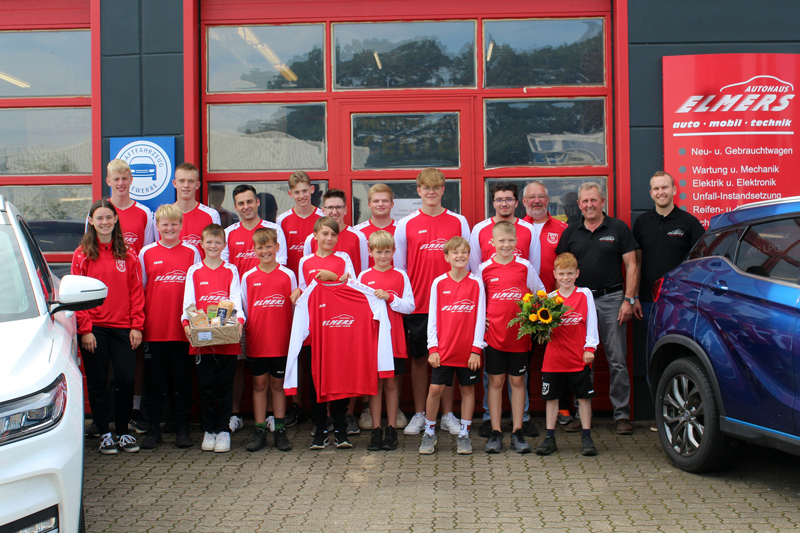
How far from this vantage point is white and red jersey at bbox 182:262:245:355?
206 inches

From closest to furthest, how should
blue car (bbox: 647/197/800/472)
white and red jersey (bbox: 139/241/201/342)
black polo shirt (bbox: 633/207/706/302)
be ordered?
blue car (bbox: 647/197/800/472)
white and red jersey (bbox: 139/241/201/342)
black polo shirt (bbox: 633/207/706/302)

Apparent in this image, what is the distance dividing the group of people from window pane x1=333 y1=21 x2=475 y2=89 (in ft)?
5.23

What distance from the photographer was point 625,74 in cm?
648

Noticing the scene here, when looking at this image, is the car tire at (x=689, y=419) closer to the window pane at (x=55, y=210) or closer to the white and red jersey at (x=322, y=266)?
the white and red jersey at (x=322, y=266)

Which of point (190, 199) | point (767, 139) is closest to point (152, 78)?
point (190, 199)

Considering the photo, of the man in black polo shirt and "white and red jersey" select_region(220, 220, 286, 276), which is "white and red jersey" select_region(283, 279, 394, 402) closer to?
"white and red jersey" select_region(220, 220, 286, 276)

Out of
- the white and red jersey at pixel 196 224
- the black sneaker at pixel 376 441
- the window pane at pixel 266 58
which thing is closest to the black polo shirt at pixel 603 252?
the black sneaker at pixel 376 441

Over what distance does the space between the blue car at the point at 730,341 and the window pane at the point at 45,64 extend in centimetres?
634

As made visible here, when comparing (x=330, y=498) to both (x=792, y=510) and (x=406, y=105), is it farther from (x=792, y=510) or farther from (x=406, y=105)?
(x=406, y=105)

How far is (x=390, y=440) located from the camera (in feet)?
17.2

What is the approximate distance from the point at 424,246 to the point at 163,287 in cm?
230

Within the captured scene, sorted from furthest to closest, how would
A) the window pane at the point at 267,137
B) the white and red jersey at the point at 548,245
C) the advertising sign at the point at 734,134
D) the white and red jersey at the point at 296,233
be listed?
the window pane at the point at 267,137 → the advertising sign at the point at 734,134 → the white and red jersey at the point at 296,233 → the white and red jersey at the point at 548,245

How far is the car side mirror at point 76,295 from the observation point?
11.2 ft

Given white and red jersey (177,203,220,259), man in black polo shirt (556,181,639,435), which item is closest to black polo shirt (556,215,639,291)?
man in black polo shirt (556,181,639,435)
